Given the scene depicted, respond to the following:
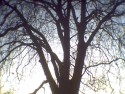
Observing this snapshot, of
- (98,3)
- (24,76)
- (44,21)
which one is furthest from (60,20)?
(24,76)

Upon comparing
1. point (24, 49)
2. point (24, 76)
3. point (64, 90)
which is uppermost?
point (24, 49)

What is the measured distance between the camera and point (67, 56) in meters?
11.1

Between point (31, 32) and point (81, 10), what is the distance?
2.24 m

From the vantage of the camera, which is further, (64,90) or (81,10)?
(81,10)

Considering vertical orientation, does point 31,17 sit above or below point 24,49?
above

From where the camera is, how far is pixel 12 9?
38.9 ft

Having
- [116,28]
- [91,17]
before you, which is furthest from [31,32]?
[116,28]

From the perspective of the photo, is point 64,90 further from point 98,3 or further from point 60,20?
point 98,3

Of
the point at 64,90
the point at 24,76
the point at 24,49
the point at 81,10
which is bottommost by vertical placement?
the point at 64,90

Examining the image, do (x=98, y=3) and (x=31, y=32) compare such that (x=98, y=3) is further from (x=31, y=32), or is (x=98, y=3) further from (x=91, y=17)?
(x=31, y=32)

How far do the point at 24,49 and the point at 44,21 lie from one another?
4.87ft

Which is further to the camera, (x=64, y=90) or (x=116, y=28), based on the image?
(x=116, y=28)

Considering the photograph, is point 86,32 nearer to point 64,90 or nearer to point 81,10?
point 81,10

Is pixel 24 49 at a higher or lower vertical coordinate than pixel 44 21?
lower
